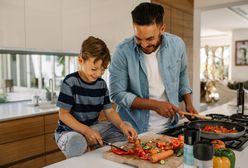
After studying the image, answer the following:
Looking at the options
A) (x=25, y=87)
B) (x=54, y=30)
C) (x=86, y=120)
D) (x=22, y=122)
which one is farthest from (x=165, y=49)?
(x=25, y=87)

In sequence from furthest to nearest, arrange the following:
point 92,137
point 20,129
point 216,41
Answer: point 216,41 < point 20,129 < point 92,137

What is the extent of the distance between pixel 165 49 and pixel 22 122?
4.62 feet

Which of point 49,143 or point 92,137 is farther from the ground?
point 92,137

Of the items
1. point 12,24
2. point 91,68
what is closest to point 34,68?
point 12,24

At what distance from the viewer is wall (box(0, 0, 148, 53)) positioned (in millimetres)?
2400

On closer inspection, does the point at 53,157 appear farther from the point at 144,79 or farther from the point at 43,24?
the point at 144,79

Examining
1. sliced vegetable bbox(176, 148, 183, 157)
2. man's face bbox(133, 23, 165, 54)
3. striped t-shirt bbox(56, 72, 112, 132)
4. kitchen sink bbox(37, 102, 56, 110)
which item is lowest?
kitchen sink bbox(37, 102, 56, 110)

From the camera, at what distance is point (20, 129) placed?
2.21m

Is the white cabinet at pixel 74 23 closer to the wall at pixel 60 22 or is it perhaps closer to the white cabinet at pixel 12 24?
the wall at pixel 60 22

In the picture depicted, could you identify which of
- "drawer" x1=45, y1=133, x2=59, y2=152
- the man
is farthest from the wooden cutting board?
"drawer" x1=45, y1=133, x2=59, y2=152

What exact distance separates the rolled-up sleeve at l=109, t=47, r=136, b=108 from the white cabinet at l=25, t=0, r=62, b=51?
1.36m

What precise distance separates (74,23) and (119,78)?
1.65 meters

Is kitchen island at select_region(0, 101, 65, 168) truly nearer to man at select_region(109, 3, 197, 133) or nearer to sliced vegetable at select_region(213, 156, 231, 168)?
man at select_region(109, 3, 197, 133)

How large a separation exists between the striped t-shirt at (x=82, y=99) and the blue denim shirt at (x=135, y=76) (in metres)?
0.09
